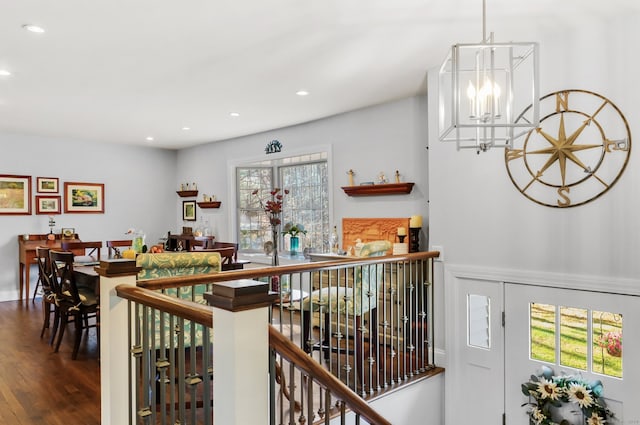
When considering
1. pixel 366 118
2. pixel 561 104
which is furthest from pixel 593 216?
pixel 366 118

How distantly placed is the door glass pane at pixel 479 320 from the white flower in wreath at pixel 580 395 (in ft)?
2.25

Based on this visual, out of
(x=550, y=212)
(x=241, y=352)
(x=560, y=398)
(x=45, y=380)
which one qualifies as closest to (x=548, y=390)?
(x=560, y=398)

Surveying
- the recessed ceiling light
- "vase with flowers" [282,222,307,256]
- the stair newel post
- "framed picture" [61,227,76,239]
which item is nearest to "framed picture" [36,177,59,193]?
"framed picture" [61,227,76,239]

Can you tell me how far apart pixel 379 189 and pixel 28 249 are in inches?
198

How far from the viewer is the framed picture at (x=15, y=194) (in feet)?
22.4

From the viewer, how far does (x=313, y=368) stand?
157 centimetres

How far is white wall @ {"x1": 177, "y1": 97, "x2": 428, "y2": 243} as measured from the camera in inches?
190

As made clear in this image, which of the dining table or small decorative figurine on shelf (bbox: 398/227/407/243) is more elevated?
small decorative figurine on shelf (bbox: 398/227/407/243)

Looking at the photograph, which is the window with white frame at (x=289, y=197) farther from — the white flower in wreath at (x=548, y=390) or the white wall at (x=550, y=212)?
the white flower in wreath at (x=548, y=390)

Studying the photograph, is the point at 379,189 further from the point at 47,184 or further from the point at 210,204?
the point at 47,184

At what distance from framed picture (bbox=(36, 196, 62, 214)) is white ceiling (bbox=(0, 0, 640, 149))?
6.13 feet

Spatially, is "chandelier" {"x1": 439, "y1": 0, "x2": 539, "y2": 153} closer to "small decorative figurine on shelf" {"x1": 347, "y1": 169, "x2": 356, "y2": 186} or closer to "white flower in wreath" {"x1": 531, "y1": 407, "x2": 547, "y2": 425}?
"white flower in wreath" {"x1": 531, "y1": 407, "x2": 547, "y2": 425}

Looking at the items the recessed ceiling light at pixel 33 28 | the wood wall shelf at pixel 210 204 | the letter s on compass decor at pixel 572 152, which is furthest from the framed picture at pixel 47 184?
the letter s on compass decor at pixel 572 152

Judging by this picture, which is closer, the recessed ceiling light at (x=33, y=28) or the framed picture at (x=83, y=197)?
the recessed ceiling light at (x=33, y=28)
